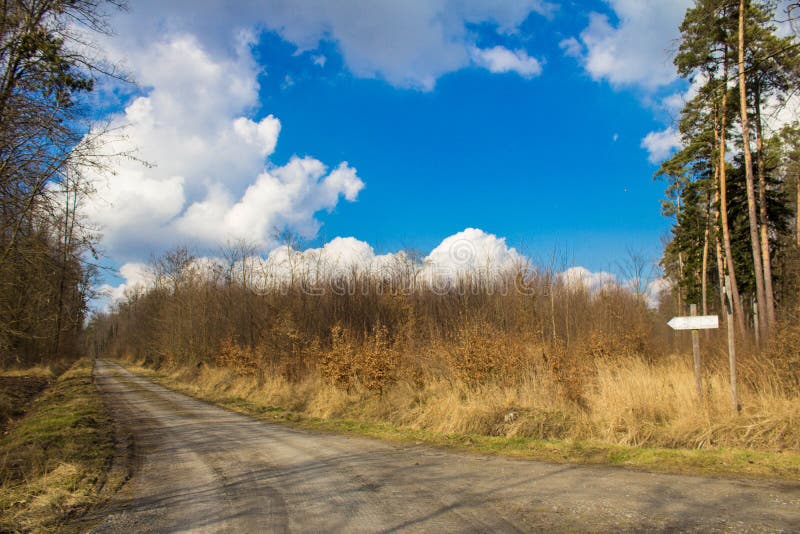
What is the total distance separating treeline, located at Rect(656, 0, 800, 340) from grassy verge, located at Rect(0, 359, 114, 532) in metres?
14.0

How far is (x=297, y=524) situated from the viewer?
16.5ft

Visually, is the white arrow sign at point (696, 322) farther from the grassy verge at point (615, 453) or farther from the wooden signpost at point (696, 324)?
the grassy verge at point (615, 453)

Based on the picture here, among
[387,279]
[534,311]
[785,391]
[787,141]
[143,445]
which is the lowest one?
[143,445]

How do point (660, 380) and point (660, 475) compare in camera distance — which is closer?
point (660, 475)

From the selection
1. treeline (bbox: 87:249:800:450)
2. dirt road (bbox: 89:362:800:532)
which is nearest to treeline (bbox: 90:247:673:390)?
treeline (bbox: 87:249:800:450)

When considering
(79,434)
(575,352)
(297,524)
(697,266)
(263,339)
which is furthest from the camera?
(697,266)

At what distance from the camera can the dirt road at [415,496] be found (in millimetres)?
4945

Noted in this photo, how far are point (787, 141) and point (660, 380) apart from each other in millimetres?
29008

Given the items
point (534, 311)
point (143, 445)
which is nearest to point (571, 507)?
point (143, 445)

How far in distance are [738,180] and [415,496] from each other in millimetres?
30968

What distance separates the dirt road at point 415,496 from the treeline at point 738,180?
314 inches

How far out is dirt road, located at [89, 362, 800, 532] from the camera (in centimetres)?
495

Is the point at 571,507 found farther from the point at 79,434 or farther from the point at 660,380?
the point at 79,434

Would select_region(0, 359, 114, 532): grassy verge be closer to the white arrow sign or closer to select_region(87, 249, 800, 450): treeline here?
select_region(87, 249, 800, 450): treeline
